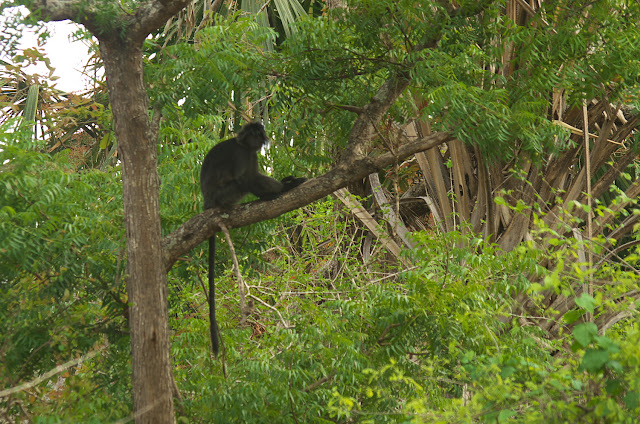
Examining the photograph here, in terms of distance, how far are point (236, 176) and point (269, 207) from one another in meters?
0.62

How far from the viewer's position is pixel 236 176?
4664mm

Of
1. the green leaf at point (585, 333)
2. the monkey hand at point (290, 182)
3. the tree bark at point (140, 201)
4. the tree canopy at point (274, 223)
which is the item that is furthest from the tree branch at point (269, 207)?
the green leaf at point (585, 333)

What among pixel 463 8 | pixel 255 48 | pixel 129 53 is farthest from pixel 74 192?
pixel 463 8

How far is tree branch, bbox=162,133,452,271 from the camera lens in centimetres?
407

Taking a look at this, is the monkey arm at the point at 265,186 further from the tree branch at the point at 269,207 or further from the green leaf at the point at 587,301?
the green leaf at the point at 587,301

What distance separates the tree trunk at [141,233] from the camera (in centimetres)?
373

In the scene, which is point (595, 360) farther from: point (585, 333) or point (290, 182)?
point (290, 182)

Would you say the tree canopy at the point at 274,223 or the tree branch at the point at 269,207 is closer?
the tree canopy at the point at 274,223

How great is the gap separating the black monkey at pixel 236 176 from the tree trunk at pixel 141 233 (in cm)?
63

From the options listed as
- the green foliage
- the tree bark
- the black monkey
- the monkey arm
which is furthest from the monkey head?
the green foliage

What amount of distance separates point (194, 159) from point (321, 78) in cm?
123

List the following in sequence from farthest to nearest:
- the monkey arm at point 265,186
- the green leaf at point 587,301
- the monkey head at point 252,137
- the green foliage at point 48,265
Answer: the monkey head at point 252,137 < the monkey arm at point 265,186 < the green foliage at point 48,265 < the green leaf at point 587,301

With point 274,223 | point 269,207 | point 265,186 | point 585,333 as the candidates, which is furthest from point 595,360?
point 274,223

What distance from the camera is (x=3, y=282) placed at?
410 centimetres
